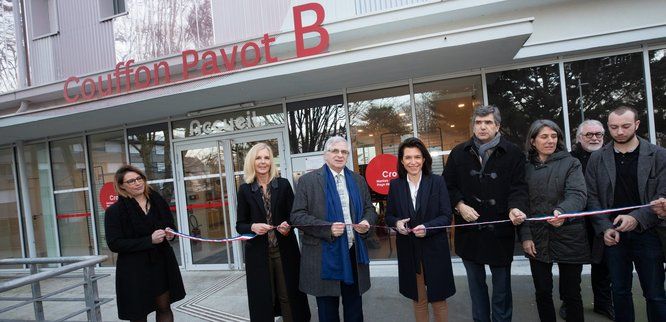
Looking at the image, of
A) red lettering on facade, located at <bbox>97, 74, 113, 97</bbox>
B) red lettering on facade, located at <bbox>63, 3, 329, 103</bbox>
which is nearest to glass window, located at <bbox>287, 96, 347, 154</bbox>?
red lettering on facade, located at <bbox>63, 3, 329, 103</bbox>

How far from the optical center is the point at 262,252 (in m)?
3.17

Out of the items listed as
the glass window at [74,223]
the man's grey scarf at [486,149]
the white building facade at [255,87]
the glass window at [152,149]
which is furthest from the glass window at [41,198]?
the man's grey scarf at [486,149]

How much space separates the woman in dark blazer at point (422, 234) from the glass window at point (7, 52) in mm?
9531

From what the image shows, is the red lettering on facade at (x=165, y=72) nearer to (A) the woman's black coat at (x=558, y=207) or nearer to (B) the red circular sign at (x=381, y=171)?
(B) the red circular sign at (x=381, y=171)

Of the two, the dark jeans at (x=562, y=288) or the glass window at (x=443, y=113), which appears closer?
the dark jeans at (x=562, y=288)

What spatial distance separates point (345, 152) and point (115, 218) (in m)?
2.01

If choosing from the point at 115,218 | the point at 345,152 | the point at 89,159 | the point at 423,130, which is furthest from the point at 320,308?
the point at 89,159

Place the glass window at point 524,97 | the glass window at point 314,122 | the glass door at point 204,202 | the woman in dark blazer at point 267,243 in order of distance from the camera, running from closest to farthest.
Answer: the woman in dark blazer at point 267,243 → the glass window at point 524,97 → the glass window at point 314,122 → the glass door at point 204,202

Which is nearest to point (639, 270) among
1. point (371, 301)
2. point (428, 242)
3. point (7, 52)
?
point (428, 242)

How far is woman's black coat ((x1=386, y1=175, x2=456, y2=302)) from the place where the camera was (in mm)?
2791

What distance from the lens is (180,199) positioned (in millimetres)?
7078

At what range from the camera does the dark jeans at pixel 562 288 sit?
8.99 feet

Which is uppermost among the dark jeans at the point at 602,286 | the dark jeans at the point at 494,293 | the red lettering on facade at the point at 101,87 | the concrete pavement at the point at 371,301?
the red lettering on facade at the point at 101,87

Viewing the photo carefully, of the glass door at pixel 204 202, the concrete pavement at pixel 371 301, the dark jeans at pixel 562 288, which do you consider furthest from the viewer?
the glass door at pixel 204 202
